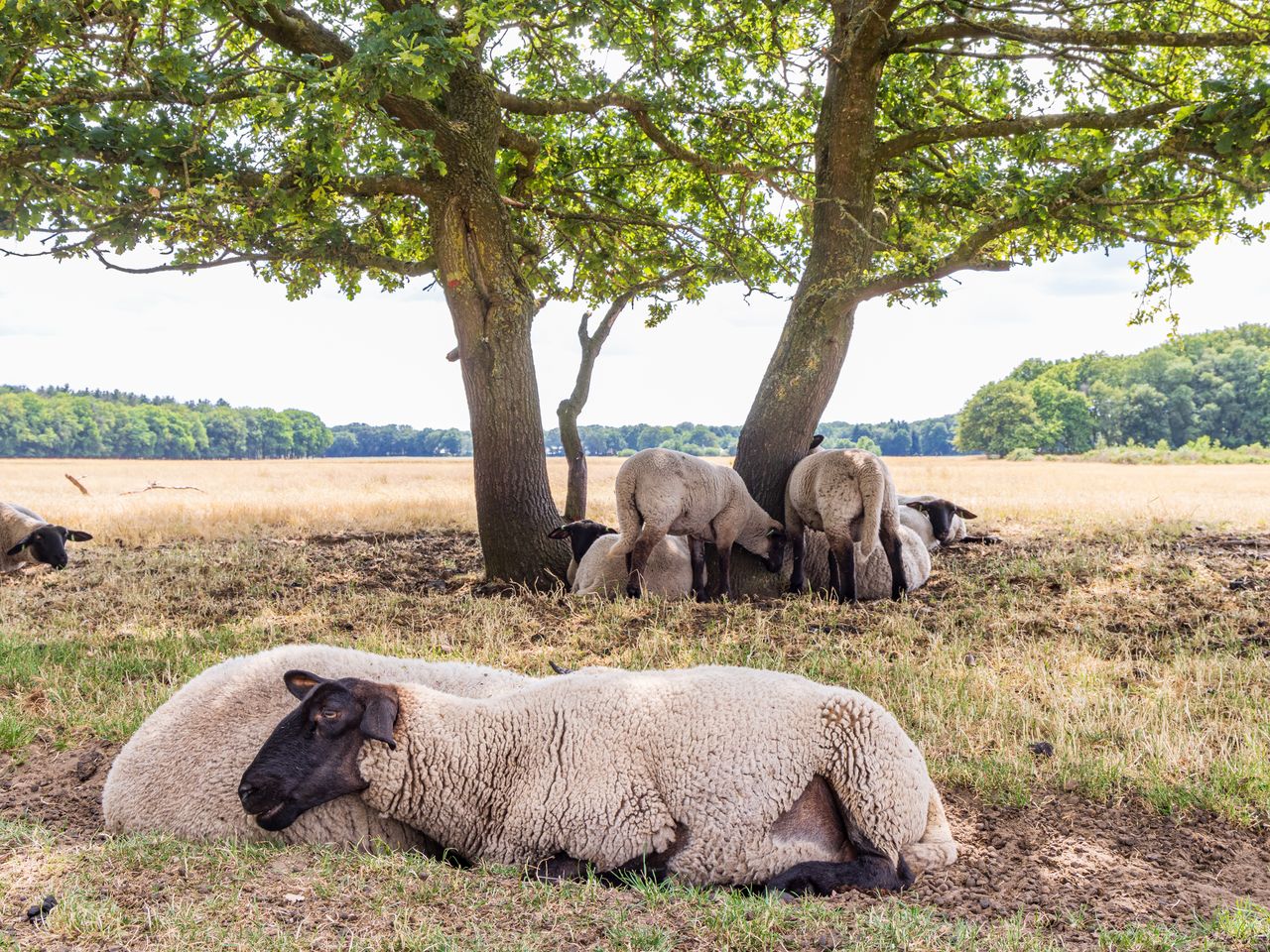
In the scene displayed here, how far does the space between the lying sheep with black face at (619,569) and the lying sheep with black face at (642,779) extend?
19.3 ft

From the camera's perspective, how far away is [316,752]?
4.15 m

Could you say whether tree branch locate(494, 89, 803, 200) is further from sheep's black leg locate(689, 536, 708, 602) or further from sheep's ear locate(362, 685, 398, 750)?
sheep's ear locate(362, 685, 398, 750)

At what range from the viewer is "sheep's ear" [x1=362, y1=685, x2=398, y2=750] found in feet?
Result: 13.6

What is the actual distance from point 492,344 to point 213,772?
25.3 feet

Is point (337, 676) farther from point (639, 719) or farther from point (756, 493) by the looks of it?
point (756, 493)

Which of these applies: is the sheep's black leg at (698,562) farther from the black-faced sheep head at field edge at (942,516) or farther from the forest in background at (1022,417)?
the forest in background at (1022,417)

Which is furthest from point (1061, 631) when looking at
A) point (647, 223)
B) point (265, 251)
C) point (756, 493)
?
point (265, 251)

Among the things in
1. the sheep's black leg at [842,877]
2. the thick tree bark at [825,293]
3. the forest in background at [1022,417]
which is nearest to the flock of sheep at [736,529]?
the thick tree bark at [825,293]

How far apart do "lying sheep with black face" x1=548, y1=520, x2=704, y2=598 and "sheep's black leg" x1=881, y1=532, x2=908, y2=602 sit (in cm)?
247

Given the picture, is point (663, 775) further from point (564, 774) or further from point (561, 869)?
point (561, 869)

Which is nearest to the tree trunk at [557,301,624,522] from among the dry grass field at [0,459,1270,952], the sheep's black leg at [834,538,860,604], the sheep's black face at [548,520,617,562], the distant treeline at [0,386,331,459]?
the dry grass field at [0,459,1270,952]

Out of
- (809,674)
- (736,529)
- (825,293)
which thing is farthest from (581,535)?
(809,674)

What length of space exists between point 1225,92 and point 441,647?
9709mm

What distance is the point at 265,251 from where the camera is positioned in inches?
476
